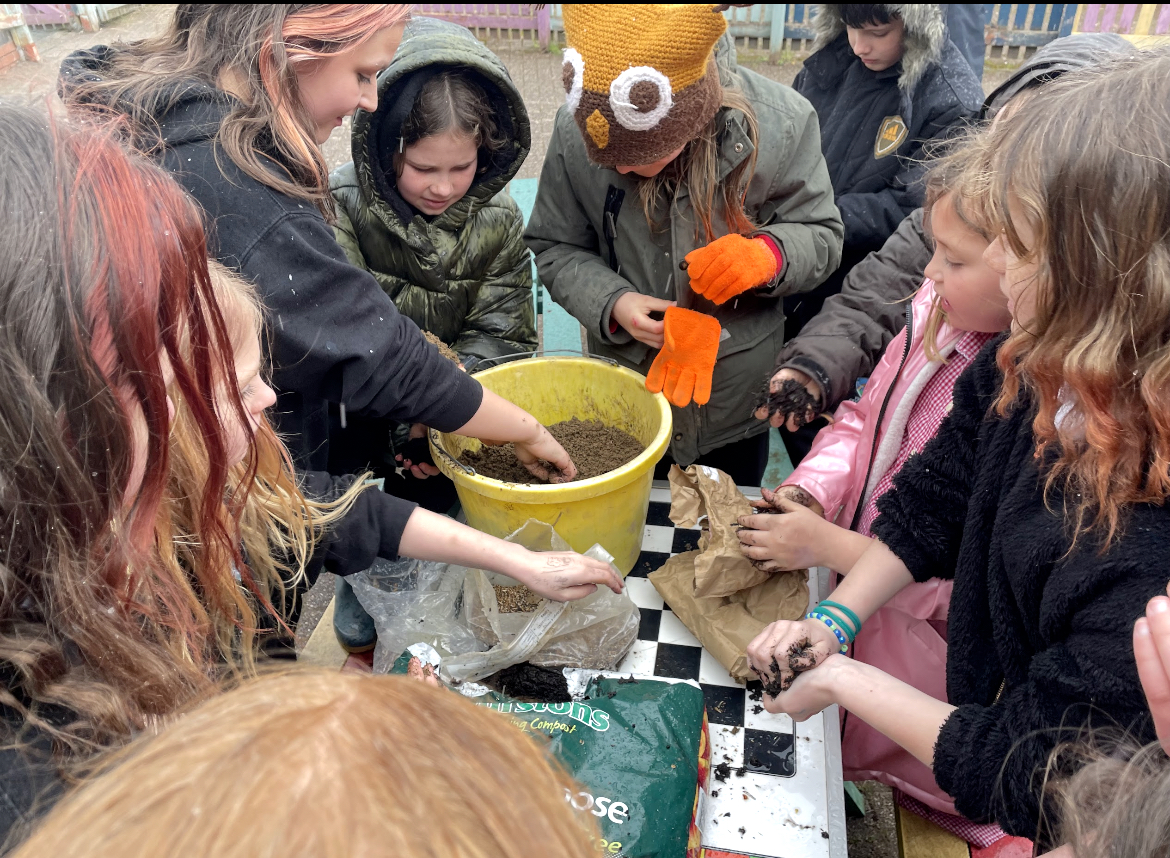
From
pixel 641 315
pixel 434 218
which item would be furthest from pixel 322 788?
pixel 434 218

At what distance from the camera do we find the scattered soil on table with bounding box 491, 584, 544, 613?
1361 millimetres

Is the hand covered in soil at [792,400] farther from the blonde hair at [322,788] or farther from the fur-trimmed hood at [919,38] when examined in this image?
the blonde hair at [322,788]

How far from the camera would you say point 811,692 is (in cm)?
112

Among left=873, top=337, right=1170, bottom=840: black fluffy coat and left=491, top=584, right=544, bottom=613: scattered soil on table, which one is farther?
left=491, top=584, right=544, bottom=613: scattered soil on table

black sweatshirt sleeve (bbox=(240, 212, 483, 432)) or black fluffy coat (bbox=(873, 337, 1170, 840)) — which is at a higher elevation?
black sweatshirt sleeve (bbox=(240, 212, 483, 432))

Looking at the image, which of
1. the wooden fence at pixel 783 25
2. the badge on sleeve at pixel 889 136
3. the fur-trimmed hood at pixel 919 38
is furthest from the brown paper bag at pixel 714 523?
the wooden fence at pixel 783 25

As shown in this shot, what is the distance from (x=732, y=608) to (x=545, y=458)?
47 centimetres

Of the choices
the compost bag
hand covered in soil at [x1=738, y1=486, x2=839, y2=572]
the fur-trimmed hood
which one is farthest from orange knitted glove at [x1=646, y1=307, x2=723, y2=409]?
the fur-trimmed hood

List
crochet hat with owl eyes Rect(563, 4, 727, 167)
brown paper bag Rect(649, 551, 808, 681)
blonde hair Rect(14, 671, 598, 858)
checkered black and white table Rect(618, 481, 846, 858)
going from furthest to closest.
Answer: crochet hat with owl eyes Rect(563, 4, 727, 167) → brown paper bag Rect(649, 551, 808, 681) → checkered black and white table Rect(618, 481, 846, 858) → blonde hair Rect(14, 671, 598, 858)

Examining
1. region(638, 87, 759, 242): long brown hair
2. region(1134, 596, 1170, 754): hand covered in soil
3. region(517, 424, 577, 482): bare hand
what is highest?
region(638, 87, 759, 242): long brown hair

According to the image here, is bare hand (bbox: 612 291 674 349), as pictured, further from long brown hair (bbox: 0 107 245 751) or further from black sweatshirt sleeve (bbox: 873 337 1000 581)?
long brown hair (bbox: 0 107 245 751)

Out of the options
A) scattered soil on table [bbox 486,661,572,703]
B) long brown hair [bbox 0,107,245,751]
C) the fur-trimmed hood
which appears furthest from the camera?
the fur-trimmed hood

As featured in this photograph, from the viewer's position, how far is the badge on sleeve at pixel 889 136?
2.23 m

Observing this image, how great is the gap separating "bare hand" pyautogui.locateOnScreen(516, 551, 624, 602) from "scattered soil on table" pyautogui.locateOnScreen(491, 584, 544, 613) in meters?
0.08
